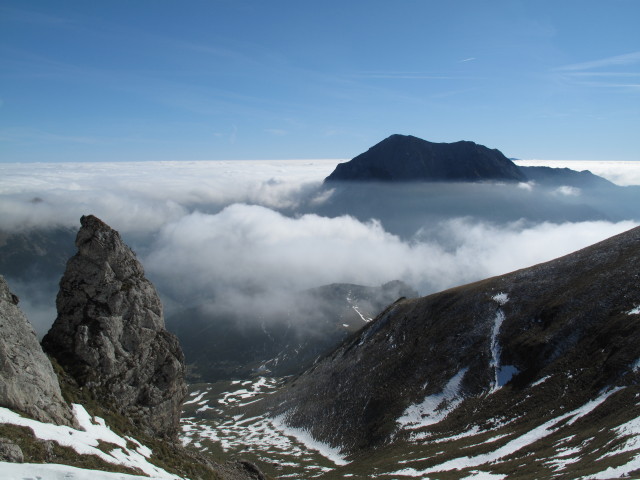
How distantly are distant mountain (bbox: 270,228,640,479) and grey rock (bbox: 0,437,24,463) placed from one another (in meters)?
39.3

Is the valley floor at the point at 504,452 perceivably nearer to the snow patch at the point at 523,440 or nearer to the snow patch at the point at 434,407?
the snow patch at the point at 523,440

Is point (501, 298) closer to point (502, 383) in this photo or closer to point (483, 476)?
point (502, 383)

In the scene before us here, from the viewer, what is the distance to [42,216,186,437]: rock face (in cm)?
4178

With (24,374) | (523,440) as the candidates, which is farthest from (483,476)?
(24,374)

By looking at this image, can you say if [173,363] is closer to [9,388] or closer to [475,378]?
[9,388]

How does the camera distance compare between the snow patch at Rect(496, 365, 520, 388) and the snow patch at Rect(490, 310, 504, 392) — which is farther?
the snow patch at Rect(490, 310, 504, 392)

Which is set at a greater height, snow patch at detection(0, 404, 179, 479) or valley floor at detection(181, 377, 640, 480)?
snow patch at detection(0, 404, 179, 479)

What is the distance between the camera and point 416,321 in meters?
135

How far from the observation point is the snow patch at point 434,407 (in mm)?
94188

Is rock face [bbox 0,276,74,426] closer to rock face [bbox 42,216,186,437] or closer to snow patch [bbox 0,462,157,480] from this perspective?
rock face [bbox 42,216,186,437]

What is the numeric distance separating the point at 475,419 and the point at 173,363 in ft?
201

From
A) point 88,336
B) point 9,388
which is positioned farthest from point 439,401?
point 9,388

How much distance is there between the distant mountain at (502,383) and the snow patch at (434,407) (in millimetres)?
287

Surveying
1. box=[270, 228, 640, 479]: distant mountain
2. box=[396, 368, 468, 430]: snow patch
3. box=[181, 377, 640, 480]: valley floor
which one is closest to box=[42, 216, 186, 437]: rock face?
box=[181, 377, 640, 480]: valley floor
